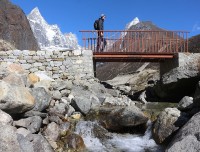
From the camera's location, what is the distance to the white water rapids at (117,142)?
921cm

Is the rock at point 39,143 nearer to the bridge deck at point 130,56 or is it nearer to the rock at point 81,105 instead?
the rock at point 81,105

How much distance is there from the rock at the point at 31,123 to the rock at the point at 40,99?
3.15ft

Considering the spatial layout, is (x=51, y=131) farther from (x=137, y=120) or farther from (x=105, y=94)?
(x=105, y=94)

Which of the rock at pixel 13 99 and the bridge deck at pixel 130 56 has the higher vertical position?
the bridge deck at pixel 130 56

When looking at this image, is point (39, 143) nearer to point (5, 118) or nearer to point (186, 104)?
point (5, 118)

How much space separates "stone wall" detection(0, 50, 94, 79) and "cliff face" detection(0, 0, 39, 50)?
10.7 m

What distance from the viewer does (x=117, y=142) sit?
9.74m

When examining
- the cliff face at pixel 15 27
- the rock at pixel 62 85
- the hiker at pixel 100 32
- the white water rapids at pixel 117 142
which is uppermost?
the cliff face at pixel 15 27

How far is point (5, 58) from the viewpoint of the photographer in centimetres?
1593

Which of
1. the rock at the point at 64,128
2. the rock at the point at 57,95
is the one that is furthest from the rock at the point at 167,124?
the rock at the point at 57,95

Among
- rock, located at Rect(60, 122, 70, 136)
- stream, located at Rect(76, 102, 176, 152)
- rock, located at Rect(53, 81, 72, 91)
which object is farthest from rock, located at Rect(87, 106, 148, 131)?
rock, located at Rect(53, 81, 72, 91)

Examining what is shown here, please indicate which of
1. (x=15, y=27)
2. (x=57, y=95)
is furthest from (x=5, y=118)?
(x=15, y=27)

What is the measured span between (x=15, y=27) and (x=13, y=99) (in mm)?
21813

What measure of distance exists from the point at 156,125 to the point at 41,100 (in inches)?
153
